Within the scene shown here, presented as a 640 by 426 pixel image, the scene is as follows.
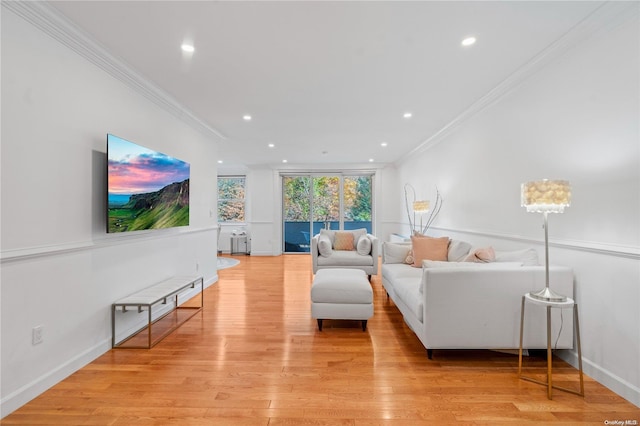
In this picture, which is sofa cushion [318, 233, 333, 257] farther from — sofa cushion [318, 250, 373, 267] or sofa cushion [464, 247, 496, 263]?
sofa cushion [464, 247, 496, 263]

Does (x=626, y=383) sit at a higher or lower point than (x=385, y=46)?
lower

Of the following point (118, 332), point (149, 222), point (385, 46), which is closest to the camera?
point (385, 46)

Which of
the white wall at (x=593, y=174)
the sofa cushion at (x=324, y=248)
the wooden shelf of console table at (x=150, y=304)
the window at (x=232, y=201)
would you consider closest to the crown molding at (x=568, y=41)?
the white wall at (x=593, y=174)

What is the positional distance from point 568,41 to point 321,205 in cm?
630

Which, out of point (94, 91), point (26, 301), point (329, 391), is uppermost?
point (94, 91)

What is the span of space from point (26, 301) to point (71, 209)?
673 mm

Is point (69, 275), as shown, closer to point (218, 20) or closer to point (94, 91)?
point (94, 91)

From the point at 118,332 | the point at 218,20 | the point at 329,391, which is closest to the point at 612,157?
the point at 329,391

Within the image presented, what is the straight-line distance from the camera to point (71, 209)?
83.6 inches

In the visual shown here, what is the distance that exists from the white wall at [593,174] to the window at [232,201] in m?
7.06

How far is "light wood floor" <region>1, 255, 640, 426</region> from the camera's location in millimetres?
1668

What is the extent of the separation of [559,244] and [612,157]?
2.46 feet

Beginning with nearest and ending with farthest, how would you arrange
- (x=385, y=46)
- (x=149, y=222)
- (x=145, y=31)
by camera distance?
(x=145, y=31), (x=385, y=46), (x=149, y=222)

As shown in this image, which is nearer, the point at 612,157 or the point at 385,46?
the point at 612,157
